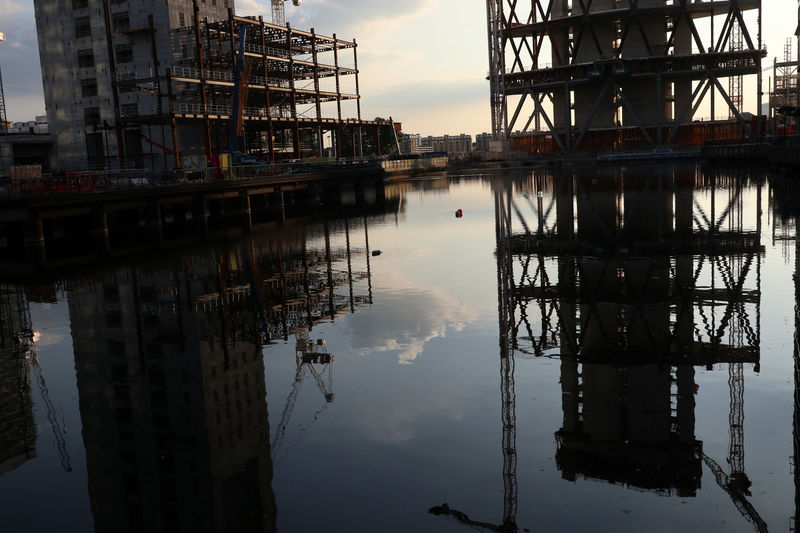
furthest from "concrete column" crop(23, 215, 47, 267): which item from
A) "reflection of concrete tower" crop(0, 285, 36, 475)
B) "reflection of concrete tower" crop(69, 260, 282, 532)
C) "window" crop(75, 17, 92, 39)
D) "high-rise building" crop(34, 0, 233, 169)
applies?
"window" crop(75, 17, 92, 39)

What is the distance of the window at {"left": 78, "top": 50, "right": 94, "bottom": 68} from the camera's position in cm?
7656

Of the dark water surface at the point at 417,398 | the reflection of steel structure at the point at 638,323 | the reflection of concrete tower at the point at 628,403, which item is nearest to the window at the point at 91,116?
the reflection of steel structure at the point at 638,323

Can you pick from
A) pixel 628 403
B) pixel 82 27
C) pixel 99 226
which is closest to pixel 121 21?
pixel 82 27

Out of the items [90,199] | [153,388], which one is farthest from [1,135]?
[153,388]

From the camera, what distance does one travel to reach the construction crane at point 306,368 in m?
9.80

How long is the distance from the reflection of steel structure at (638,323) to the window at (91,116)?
59.7 meters

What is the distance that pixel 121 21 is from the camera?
75.4 m

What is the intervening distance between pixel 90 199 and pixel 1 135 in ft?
172

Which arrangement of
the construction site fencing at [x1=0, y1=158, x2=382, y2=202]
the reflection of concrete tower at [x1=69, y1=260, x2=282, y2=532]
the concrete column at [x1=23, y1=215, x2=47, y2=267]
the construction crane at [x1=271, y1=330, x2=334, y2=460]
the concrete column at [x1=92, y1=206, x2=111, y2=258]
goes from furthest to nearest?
the concrete column at [x1=92, y1=206, x2=111, y2=258] < the construction site fencing at [x1=0, y1=158, x2=382, y2=202] < the concrete column at [x1=23, y1=215, x2=47, y2=267] < the construction crane at [x1=271, y1=330, x2=334, y2=460] < the reflection of concrete tower at [x1=69, y1=260, x2=282, y2=532]

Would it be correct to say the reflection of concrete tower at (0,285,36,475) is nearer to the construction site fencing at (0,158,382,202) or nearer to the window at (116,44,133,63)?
the construction site fencing at (0,158,382,202)

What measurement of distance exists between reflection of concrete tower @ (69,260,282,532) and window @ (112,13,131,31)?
66.1 m

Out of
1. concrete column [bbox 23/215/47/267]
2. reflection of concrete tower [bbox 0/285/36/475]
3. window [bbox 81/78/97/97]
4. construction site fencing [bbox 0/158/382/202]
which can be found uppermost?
Result: window [bbox 81/78/97/97]

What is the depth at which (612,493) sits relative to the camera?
736 centimetres

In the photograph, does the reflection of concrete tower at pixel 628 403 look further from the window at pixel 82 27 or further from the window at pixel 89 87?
the window at pixel 82 27
